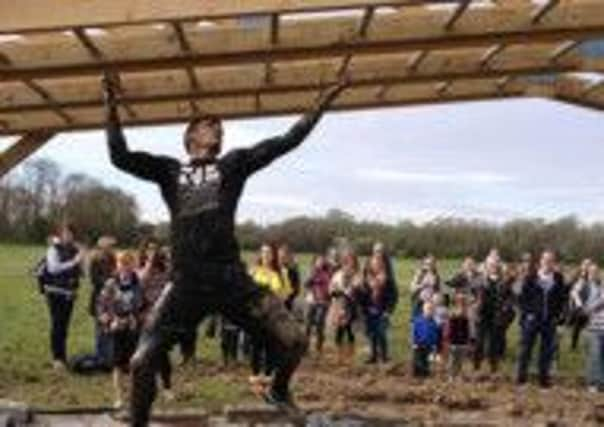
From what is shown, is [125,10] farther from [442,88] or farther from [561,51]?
[442,88]

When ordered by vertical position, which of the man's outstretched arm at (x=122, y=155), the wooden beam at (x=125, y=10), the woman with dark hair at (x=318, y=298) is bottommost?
the woman with dark hair at (x=318, y=298)

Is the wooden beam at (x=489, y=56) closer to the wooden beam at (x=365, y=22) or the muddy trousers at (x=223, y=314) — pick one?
the wooden beam at (x=365, y=22)

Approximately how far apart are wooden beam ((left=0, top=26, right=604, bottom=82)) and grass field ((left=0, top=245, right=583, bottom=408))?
3.71 m

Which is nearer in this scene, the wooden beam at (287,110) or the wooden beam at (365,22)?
the wooden beam at (365,22)

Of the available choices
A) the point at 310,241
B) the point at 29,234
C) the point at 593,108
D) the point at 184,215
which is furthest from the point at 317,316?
the point at 29,234

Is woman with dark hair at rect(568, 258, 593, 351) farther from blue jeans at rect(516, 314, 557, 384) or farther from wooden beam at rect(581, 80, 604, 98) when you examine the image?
wooden beam at rect(581, 80, 604, 98)

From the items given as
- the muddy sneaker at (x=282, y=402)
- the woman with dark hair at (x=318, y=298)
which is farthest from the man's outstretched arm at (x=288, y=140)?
the woman with dark hair at (x=318, y=298)

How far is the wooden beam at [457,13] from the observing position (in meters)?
13.4

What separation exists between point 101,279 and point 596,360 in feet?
20.2

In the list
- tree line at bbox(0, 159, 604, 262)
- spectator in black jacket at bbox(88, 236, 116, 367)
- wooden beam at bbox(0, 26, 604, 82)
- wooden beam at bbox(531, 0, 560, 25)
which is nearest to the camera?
wooden beam at bbox(531, 0, 560, 25)

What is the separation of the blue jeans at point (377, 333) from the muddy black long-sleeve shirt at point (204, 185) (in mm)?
12668

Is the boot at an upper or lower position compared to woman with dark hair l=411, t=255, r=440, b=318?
lower

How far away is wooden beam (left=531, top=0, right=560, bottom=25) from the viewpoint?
13.7 m

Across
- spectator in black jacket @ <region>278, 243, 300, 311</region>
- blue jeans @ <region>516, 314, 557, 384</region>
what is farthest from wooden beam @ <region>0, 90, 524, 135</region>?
blue jeans @ <region>516, 314, 557, 384</region>
